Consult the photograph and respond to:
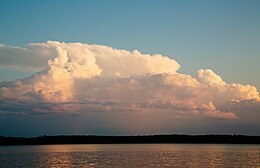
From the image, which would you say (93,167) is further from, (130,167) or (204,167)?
(204,167)

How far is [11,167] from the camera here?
61500 mm

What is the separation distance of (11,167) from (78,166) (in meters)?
10.9

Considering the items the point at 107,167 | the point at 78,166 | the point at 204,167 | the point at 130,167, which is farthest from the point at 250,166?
the point at 78,166

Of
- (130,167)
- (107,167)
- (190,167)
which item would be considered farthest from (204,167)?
(107,167)

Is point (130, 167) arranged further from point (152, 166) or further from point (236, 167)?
point (236, 167)

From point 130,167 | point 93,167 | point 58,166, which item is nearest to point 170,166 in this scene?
point 130,167

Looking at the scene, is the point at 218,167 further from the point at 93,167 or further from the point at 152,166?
the point at 93,167

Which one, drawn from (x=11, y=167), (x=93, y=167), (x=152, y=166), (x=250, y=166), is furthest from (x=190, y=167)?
(x=11, y=167)

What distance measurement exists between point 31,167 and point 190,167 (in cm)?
2613

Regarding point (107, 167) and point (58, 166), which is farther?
point (58, 166)

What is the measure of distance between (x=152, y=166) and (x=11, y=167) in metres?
23.3

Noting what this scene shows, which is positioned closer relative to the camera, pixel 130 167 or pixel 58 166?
pixel 130 167

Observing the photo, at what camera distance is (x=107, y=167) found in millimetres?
60094

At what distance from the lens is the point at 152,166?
62281 millimetres
